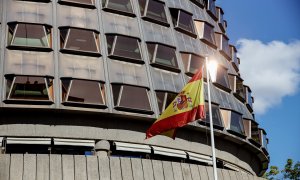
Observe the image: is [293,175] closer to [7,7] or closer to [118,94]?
[118,94]

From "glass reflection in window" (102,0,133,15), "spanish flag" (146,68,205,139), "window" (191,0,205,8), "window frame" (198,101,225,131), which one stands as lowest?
"spanish flag" (146,68,205,139)

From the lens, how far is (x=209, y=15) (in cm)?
4212

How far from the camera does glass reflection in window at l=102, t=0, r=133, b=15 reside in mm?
33950

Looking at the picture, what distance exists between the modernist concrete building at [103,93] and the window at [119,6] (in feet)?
0.22

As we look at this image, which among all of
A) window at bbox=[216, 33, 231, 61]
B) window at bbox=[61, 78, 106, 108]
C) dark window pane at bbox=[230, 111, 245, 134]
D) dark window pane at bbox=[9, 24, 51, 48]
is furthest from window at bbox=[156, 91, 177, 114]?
window at bbox=[216, 33, 231, 61]

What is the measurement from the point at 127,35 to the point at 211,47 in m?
8.06

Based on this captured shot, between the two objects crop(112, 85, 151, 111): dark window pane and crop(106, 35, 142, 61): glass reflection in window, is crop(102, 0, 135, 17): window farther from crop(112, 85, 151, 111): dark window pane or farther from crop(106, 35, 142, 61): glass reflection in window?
crop(112, 85, 151, 111): dark window pane

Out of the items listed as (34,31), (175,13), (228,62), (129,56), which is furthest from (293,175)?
(34,31)

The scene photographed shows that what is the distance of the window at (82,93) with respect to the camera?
95.6ft

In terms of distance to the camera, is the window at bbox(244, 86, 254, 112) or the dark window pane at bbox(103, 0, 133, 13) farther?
the window at bbox(244, 86, 254, 112)

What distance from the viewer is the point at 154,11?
35.8 metres

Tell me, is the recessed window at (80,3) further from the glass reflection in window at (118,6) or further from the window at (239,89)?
the window at (239,89)

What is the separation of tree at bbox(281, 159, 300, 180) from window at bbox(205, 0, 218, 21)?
863 inches

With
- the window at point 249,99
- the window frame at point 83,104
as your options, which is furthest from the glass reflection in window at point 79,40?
the window at point 249,99
